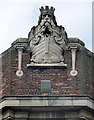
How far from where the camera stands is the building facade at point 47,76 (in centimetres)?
2181

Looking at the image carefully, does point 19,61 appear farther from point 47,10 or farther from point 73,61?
point 47,10

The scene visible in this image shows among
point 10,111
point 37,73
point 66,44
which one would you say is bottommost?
point 10,111

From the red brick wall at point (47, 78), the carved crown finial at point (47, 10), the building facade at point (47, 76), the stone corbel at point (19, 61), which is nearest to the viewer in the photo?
the building facade at point (47, 76)

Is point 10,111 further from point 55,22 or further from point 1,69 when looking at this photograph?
point 55,22

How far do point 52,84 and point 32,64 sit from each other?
124cm

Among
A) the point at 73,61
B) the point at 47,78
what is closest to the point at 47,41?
the point at 73,61

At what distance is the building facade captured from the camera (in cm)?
2181

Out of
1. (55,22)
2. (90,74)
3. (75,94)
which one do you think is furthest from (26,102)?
(55,22)

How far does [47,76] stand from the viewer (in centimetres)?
2369

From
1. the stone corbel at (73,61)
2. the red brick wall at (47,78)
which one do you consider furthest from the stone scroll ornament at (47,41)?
the stone corbel at (73,61)

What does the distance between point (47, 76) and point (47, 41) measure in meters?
1.69

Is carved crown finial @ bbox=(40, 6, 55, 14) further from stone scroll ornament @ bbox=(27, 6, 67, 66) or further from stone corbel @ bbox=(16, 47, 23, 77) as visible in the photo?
stone corbel @ bbox=(16, 47, 23, 77)

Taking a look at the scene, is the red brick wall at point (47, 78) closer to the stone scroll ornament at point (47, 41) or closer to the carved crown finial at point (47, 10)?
the stone scroll ornament at point (47, 41)

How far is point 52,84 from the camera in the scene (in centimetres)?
2336
